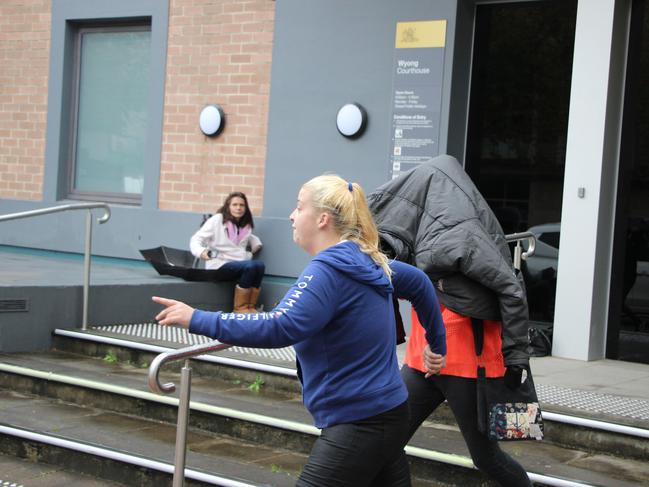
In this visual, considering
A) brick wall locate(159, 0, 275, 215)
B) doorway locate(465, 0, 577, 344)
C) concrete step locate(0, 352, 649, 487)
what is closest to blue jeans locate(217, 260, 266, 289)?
brick wall locate(159, 0, 275, 215)

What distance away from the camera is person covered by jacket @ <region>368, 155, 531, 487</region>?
3.78m

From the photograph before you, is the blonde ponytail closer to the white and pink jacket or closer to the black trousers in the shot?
the black trousers

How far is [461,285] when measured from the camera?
3.88 m

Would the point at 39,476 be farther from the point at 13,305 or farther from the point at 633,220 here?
the point at 633,220

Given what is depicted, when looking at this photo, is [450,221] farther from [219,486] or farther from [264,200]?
[264,200]

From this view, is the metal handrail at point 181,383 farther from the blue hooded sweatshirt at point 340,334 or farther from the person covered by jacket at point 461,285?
the person covered by jacket at point 461,285

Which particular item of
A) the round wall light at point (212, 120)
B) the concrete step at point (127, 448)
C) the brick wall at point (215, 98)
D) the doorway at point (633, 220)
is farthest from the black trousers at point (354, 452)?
the round wall light at point (212, 120)

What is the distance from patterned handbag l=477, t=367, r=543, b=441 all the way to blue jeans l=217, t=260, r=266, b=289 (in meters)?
5.26

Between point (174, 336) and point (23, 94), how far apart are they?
4686 millimetres

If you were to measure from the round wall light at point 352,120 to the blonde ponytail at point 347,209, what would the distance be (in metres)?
5.61

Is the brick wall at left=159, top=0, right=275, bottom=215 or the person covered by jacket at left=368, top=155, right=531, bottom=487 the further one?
the brick wall at left=159, top=0, right=275, bottom=215

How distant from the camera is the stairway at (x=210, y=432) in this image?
510 centimetres

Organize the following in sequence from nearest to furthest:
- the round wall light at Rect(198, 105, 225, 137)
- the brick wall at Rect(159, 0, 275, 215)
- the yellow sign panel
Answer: the yellow sign panel → the brick wall at Rect(159, 0, 275, 215) → the round wall light at Rect(198, 105, 225, 137)

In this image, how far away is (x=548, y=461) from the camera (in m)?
5.16
